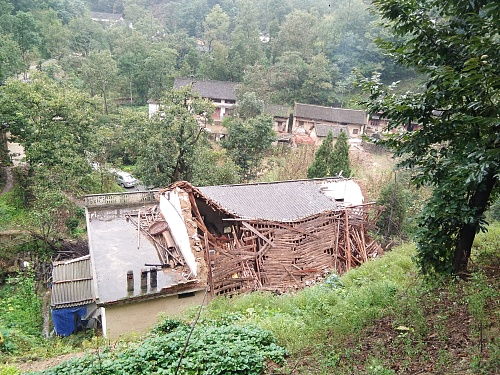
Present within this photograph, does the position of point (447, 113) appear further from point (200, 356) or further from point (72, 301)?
point (72, 301)

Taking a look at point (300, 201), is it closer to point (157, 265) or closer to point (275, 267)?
point (275, 267)

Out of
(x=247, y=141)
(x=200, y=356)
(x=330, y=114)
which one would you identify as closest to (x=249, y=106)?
(x=247, y=141)

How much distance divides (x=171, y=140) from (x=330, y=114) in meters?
20.4

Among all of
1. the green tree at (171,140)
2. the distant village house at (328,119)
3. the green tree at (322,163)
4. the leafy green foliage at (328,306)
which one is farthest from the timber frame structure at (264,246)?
the distant village house at (328,119)

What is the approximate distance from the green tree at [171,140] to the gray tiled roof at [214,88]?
60.9 feet

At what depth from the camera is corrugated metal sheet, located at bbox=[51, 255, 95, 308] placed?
39.1ft

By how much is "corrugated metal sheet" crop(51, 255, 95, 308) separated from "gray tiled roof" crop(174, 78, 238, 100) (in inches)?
1089

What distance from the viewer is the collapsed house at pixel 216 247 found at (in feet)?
35.9

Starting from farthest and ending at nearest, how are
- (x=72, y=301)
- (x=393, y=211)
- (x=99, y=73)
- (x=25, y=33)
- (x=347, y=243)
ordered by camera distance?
(x=25, y=33) < (x=99, y=73) < (x=393, y=211) < (x=347, y=243) < (x=72, y=301)

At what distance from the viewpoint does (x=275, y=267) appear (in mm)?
12812

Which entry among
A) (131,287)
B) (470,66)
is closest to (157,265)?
(131,287)

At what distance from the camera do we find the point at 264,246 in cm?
1275

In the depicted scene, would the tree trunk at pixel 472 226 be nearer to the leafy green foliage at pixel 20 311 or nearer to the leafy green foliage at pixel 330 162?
the leafy green foliage at pixel 20 311

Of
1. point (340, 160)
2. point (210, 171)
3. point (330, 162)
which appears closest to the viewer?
point (210, 171)
